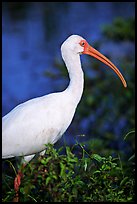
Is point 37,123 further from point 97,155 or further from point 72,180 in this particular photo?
point 72,180

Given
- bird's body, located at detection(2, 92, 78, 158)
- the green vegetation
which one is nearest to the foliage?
the green vegetation

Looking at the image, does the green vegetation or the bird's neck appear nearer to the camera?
the green vegetation

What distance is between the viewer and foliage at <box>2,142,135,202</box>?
3.71 meters

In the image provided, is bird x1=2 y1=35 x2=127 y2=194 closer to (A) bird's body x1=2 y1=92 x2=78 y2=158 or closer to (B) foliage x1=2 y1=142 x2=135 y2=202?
(A) bird's body x1=2 y1=92 x2=78 y2=158

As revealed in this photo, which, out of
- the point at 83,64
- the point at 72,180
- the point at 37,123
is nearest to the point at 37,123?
the point at 37,123

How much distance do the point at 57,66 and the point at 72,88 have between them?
5.34 metres

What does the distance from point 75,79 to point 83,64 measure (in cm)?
521

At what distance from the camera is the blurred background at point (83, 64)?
894 cm

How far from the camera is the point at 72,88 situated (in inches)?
189

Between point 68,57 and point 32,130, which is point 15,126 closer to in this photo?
point 32,130

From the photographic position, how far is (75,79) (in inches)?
191

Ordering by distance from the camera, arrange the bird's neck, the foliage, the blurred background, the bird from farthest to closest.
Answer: the blurred background → the bird's neck → the bird → the foliage

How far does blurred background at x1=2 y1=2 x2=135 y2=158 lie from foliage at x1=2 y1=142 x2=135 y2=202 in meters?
0.57

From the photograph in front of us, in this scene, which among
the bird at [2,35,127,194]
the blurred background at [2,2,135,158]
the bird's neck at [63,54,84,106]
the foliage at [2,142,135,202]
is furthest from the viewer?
the blurred background at [2,2,135,158]
